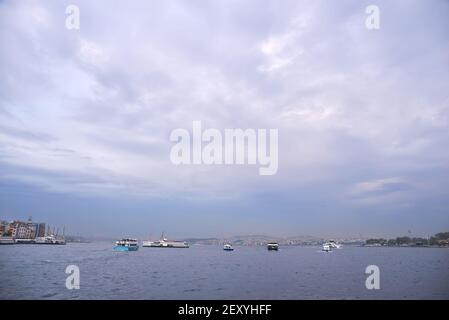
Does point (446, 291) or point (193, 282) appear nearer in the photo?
point (446, 291)

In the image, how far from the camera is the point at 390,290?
48438mm

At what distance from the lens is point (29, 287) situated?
153ft

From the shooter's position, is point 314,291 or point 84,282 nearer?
point 314,291
